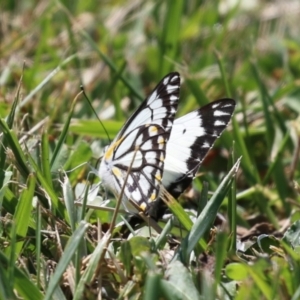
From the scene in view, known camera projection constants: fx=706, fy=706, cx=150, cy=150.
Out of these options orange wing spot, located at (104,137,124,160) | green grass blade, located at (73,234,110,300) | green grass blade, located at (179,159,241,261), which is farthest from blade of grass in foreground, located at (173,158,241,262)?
orange wing spot, located at (104,137,124,160)

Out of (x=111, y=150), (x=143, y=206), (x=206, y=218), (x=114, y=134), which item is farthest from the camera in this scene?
(x=114, y=134)

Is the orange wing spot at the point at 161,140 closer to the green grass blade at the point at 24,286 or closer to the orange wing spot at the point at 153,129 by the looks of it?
the orange wing spot at the point at 153,129

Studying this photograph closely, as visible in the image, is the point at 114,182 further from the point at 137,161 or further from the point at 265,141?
the point at 265,141

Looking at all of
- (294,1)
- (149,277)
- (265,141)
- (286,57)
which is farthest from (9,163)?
(294,1)

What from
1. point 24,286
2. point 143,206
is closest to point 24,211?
point 24,286

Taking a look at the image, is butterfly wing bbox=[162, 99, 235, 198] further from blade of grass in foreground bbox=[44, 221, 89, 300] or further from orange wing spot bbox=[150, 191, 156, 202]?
blade of grass in foreground bbox=[44, 221, 89, 300]

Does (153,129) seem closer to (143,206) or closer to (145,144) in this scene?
(145,144)
